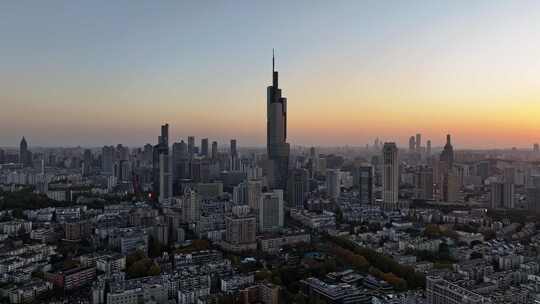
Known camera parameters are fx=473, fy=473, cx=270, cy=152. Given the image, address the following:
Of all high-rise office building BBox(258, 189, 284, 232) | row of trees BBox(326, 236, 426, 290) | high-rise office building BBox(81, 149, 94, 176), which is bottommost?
row of trees BBox(326, 236, 426, 290)

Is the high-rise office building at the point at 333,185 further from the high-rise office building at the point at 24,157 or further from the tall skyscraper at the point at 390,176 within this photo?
the high-rise office building at the point at 24,157

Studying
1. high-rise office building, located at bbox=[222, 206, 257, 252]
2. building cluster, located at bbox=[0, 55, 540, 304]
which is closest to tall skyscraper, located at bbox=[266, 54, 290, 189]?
building cluster, located at bbox=[0, 55, 540, 304]

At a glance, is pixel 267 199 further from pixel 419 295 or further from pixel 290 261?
pixel 419 295

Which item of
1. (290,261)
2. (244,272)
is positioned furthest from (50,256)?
(290,261)

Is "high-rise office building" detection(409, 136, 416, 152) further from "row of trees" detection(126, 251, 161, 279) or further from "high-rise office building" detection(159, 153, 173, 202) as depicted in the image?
"row of trees" detection(126, 251, 161, 279)

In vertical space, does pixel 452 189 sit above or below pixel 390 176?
below

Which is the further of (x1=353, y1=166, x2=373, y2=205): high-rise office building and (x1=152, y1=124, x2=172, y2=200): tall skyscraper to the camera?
(x1=152, y1=124, x2=172, y2=200): tall skyscraper

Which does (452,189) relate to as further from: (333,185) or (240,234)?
(240,234)

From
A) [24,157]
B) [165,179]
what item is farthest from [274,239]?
[24,157]
